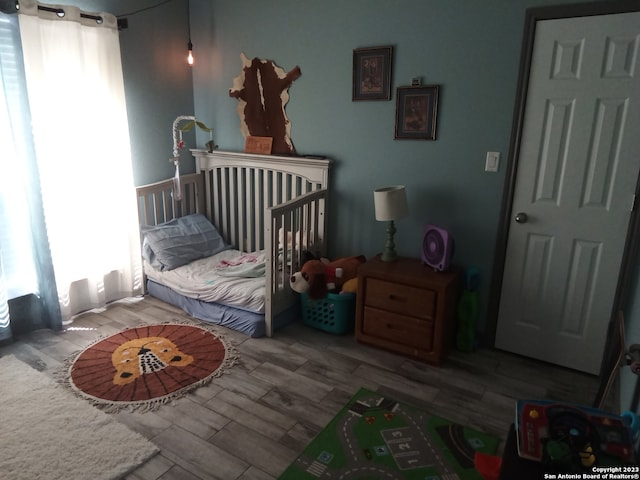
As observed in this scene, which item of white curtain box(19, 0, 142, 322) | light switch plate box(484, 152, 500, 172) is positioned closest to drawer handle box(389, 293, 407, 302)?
light switch plate box(484, 152, 500, 172)

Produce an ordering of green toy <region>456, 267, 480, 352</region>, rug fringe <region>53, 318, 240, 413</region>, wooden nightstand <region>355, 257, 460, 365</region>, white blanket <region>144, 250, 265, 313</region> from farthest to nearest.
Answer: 1. white blanket <region>144, 250, 265, 313</region>
2. green toy <region>456, 267, 480, 352</region>
3. wooden nightstand <region>355, 257, 460, 365</region>
4. rug fringe <region>53, 318, 240, 413</region>

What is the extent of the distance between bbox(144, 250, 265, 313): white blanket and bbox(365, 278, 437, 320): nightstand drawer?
0.73 m

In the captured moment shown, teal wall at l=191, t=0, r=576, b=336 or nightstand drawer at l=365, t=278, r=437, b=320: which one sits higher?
teal wall at l=191, t=0, r=576, b=336

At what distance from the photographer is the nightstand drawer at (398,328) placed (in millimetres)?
2611

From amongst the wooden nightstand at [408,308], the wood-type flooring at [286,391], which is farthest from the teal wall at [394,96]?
the wood-type flooring at [286,391]

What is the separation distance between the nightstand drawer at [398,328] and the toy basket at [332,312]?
0.61ft

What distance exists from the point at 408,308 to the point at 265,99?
1961 millimetres

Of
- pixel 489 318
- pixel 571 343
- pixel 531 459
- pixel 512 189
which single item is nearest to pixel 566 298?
pixel 571 343

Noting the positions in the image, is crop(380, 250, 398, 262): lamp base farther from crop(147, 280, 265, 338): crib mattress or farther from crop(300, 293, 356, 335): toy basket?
crop(147, 280, 265, 338): crib mattress

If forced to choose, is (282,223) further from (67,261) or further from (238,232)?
(67,261)

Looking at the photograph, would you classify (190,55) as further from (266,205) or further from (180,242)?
(180,242)

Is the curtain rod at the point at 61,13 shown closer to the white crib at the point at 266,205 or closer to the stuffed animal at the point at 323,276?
the white crib at the point at 266,205

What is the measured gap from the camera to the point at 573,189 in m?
2.44

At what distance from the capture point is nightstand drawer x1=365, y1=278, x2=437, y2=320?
256 centimetres
